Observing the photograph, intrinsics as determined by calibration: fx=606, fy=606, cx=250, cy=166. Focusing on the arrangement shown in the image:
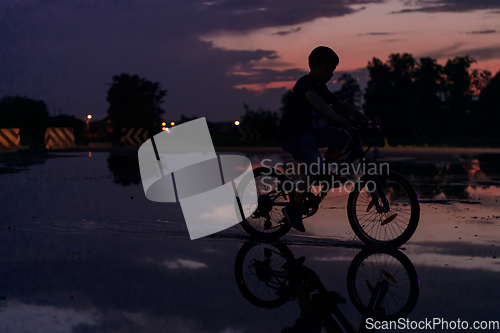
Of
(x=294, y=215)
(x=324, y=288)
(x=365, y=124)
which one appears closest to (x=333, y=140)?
(x=365, y=124)

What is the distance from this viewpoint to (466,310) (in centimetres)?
427

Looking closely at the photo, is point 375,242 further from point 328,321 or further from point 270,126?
point 270,126

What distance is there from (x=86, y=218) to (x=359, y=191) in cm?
389

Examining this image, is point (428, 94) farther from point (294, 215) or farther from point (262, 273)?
point (262, 273)

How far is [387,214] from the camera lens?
670 cm

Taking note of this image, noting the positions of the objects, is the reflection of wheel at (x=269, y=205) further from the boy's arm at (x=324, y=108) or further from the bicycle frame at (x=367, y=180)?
the boy's arm at (x=324, y=108)

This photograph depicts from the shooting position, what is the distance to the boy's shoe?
658 cm

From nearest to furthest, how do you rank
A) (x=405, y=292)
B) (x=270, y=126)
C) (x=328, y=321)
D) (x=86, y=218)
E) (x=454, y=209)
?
1. (x=328, y=321)
2. (x=405, y=292)
3. (x=86, y=218)
4. (x=454, y=209)
5. (x=270, y=126)

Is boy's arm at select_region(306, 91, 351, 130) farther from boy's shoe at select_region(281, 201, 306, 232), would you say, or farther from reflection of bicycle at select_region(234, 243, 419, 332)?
reflection of bicycle at select_region(234, 243, 419, 332)

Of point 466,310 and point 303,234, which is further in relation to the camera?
point 303,234

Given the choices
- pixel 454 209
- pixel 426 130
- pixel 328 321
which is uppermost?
pixel 328 321

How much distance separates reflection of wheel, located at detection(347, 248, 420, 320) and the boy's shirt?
4.98 feet

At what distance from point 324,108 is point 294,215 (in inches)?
48.2

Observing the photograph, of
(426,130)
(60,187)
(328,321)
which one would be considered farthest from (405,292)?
(426,130)
